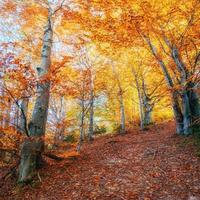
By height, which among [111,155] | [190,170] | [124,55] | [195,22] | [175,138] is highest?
[124,55]

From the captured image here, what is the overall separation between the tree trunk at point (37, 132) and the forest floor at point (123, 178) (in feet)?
1.37

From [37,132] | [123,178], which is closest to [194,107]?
[123,178]

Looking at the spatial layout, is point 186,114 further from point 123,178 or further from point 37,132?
point 37,132

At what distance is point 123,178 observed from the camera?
613 centimetres

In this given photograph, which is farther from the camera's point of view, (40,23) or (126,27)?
(40,23)

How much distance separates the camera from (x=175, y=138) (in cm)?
941

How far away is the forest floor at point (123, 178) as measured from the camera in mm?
5238

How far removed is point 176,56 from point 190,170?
4.84 meters

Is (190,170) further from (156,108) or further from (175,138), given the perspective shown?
(156,108)

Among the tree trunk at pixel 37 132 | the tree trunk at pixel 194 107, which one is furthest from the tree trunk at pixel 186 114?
the tree trunk at pixel 37 132

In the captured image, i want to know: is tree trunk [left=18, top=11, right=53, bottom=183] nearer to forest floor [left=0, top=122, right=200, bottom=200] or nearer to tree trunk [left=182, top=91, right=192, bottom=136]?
forest floor [left=0, top=122, right=200, bottom=200]

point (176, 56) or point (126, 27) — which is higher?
point (126, 27)

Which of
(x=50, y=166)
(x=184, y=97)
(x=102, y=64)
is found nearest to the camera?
(x=50, y=166)

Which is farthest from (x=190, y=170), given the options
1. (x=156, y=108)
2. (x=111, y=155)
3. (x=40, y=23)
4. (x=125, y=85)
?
(x=156, y=108)
